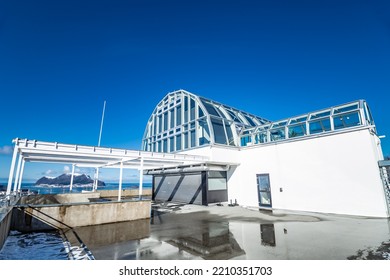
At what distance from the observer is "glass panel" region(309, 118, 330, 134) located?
12.2m

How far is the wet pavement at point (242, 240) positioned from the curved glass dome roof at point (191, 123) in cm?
798

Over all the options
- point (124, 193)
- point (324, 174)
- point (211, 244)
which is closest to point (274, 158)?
point (324, 174)

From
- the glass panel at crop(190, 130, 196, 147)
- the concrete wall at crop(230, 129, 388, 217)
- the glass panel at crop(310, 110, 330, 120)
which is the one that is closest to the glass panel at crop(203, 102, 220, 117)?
the glass panel at crop(190, 130, 196, 147)

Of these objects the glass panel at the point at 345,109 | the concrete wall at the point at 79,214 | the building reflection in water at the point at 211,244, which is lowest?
the building reflection in water at the point at 211,244

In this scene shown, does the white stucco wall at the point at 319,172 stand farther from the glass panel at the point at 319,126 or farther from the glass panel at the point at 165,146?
the glass panel at the point at 165,146

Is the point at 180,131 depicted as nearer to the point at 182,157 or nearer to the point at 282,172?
the point at 182,157

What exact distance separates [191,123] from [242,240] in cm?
1213

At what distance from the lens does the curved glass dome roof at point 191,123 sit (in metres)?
16.1

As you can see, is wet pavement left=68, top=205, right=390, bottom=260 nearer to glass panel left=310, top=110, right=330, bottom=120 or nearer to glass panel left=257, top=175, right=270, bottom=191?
glass panel left=257, top=175, right=270, bottom=191

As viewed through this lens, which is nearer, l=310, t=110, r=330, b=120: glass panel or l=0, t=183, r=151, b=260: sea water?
l=0, t=183, r=151, b=260: sea water

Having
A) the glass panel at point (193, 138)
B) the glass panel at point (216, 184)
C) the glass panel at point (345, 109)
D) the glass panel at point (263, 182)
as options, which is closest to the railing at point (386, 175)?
the glass panel at point (345, 109)

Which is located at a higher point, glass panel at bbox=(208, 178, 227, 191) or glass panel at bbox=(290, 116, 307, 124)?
glass panel at bbox=(290, 116, 307, 124)

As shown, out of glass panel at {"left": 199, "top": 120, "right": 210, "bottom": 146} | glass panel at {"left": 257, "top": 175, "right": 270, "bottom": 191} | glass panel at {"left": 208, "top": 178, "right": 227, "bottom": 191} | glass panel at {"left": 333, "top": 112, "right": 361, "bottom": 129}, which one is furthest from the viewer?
glass panel at {"left": 208, "top": 178, "right": 227, "bottom": 191}
